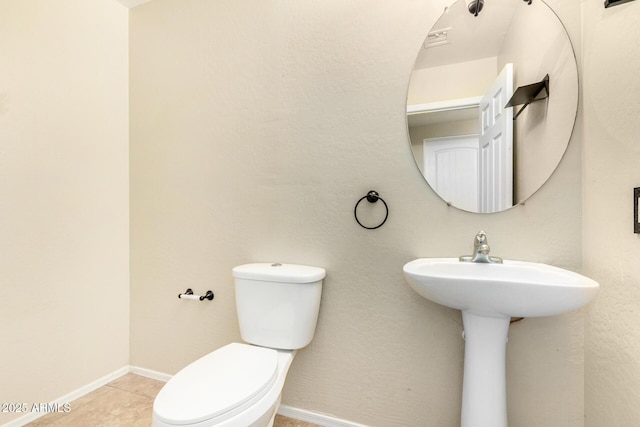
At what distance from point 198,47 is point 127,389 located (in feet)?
6.57

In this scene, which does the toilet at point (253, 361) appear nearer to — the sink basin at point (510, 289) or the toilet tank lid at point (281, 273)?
the toilet tank lid at point (281, 273)

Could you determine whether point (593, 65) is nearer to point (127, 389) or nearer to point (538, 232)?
point (538, 232)

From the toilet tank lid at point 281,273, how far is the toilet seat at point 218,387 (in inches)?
11.5

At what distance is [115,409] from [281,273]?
1171mm

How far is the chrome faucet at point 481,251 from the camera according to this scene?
1.07m

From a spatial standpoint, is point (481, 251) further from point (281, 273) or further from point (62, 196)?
point (62, 196)

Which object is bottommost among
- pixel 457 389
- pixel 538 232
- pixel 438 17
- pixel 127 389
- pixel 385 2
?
pixel 127 389

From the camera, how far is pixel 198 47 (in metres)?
1.64

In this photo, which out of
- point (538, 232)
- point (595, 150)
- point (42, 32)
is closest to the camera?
point (595, 150)

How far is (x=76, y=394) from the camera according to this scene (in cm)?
154

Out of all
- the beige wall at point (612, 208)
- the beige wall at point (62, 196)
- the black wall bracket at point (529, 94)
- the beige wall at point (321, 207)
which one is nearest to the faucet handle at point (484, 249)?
the beige wall at point (321, 207)

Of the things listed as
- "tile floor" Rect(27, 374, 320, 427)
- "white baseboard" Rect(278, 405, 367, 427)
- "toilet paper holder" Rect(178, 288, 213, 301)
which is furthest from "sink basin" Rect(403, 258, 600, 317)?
"toilet paper holder" Rect(178, 288, 213, 301)

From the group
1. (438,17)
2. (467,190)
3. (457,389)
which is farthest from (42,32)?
(457,389)

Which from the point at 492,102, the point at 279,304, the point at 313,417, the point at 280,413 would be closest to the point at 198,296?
the point at 279,304
